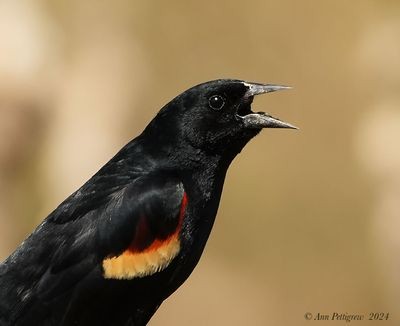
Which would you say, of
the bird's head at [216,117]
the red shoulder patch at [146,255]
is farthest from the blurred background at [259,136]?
the red shoulder patch at [146,255]

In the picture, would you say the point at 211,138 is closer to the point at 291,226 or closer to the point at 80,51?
the point at 291,226

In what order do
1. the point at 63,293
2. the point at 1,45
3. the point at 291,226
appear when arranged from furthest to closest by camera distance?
the point at 1,45 < the point at 291,226 < the point at 63,293

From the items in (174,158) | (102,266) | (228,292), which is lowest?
(228,292)

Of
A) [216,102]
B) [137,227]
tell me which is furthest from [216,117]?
[137,227]

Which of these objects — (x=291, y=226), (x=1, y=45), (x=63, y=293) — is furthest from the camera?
(x=1, y=45)

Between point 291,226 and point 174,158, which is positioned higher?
point 174,158

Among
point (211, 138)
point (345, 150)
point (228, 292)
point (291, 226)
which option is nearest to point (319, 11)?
point (345, 150)

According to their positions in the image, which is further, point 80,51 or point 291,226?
point 80,51
